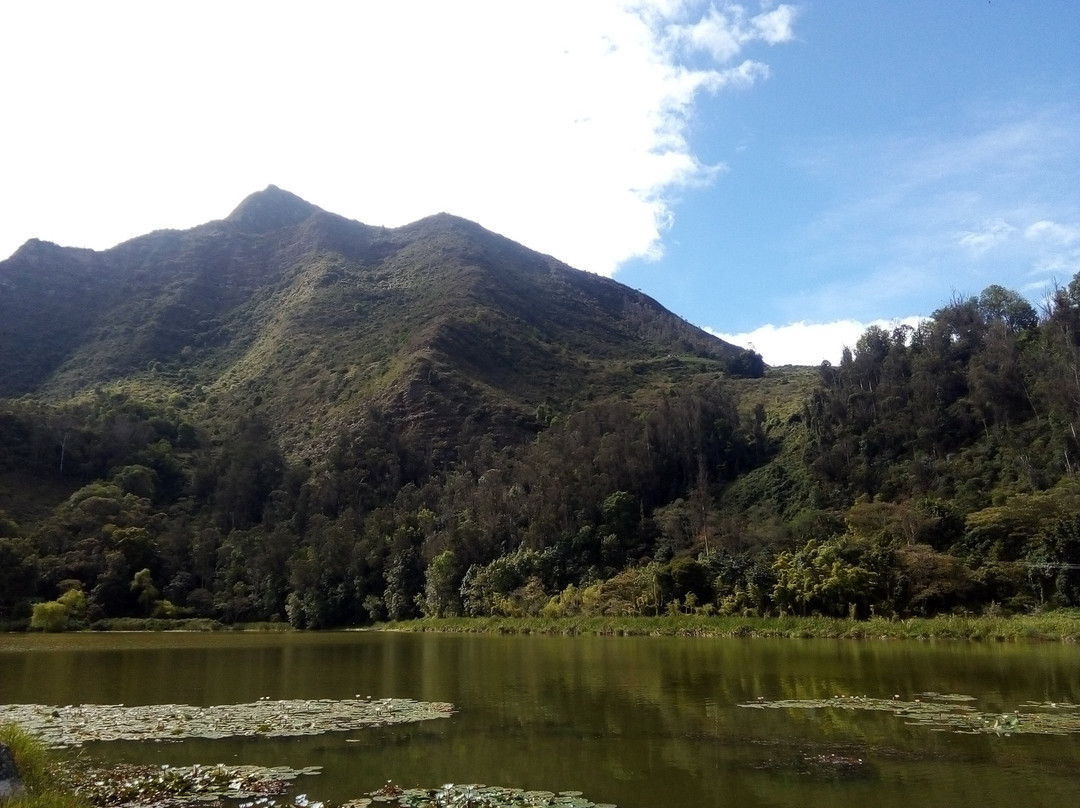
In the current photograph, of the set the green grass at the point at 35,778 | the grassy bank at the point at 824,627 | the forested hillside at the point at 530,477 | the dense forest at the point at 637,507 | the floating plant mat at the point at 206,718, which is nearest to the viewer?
the green grass at the point at 35,778

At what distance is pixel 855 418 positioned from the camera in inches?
3216

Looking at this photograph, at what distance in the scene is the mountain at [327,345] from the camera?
416 ft

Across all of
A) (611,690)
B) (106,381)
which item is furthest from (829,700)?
(106,381)

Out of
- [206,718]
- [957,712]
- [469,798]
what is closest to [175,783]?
[469,798]

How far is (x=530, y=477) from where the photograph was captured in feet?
284

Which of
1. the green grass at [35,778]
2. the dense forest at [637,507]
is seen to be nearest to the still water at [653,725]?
the green grass at [35,778]

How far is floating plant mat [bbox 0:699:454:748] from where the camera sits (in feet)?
54.6

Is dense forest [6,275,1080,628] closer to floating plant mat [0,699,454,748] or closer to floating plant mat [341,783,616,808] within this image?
floating plant mat [0,699,454,748]

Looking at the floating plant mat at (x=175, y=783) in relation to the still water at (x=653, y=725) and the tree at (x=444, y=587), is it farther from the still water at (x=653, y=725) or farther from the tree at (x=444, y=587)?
the tree at (x=444, y=587)

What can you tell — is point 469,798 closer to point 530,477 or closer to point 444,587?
point 444,587

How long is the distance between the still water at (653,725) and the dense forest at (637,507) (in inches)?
664

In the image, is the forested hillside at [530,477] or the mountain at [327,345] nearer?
the forested hillside at [530,477]

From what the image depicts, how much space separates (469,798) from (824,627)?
127 ft

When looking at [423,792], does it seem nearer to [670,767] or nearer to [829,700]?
[670,767]
